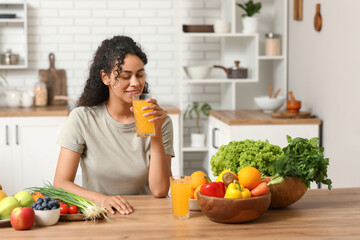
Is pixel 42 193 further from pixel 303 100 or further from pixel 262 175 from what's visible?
pixel 303 100

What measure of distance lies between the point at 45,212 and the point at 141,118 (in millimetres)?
527

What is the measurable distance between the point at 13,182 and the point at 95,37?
62.6 inches

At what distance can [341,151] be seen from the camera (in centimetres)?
362

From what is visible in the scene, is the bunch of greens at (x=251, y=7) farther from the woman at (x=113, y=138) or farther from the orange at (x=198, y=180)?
the orange at (x=198, y=180)

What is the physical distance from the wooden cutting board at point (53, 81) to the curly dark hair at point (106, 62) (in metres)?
2.56

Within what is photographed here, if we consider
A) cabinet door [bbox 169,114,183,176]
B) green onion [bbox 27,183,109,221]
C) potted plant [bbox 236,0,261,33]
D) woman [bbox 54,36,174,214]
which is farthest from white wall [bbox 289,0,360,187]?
green onion [bbox 27,183,109,221]

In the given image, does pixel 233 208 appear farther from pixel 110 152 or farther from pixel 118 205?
pixel 110 152

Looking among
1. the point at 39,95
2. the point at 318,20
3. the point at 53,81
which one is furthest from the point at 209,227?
the point at 53,81

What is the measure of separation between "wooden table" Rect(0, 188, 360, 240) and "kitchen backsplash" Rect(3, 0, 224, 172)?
10.5 feet

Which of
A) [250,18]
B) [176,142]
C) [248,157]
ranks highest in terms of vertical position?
[250,18]

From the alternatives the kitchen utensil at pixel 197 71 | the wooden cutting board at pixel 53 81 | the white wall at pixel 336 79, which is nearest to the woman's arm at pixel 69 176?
the white wall at pixel 336 79

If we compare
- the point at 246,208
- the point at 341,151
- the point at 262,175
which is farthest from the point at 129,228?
the point at 341,151

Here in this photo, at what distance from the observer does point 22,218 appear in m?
1.69

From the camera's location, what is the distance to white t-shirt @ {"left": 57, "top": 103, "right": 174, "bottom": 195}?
2.50m
